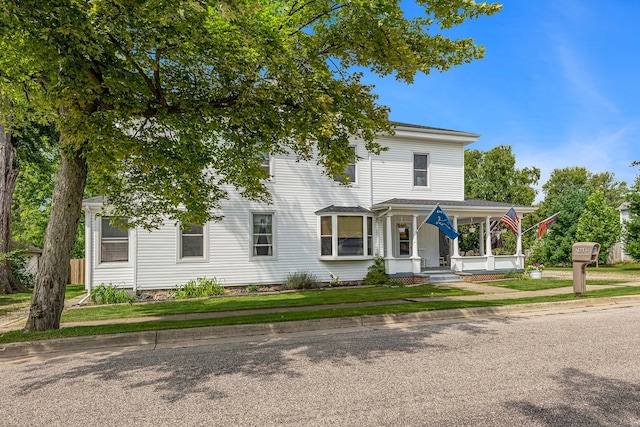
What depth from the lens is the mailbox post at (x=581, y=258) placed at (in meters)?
11.8

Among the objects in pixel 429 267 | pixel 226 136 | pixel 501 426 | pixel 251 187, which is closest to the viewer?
pixel 501 426

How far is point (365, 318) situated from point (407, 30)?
6029mm

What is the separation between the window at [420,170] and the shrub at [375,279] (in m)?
4.63

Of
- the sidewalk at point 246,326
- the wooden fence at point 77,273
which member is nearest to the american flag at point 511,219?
the sidewalk at point 246,326

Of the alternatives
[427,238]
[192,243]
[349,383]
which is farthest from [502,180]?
[349,383]

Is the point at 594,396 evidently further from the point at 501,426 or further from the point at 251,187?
the point at 251,187

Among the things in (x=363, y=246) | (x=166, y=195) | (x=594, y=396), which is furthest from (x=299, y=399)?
(x=363, y=246)

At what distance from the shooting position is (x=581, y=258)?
12.0 meters

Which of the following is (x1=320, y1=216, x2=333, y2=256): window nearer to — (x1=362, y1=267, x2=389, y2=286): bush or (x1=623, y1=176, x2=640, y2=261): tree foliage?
(x1=362, y1=267, x2=389, y2=286): bush

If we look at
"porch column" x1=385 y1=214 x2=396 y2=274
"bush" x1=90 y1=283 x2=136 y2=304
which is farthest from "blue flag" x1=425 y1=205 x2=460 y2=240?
"bush" x1=90 y1=283 x2=136 y2=304

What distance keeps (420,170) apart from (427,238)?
11.0ft

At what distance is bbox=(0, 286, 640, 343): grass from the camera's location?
7734mm

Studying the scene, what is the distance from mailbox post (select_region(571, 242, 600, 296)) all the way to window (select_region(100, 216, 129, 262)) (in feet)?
48.2

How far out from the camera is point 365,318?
933 cm
